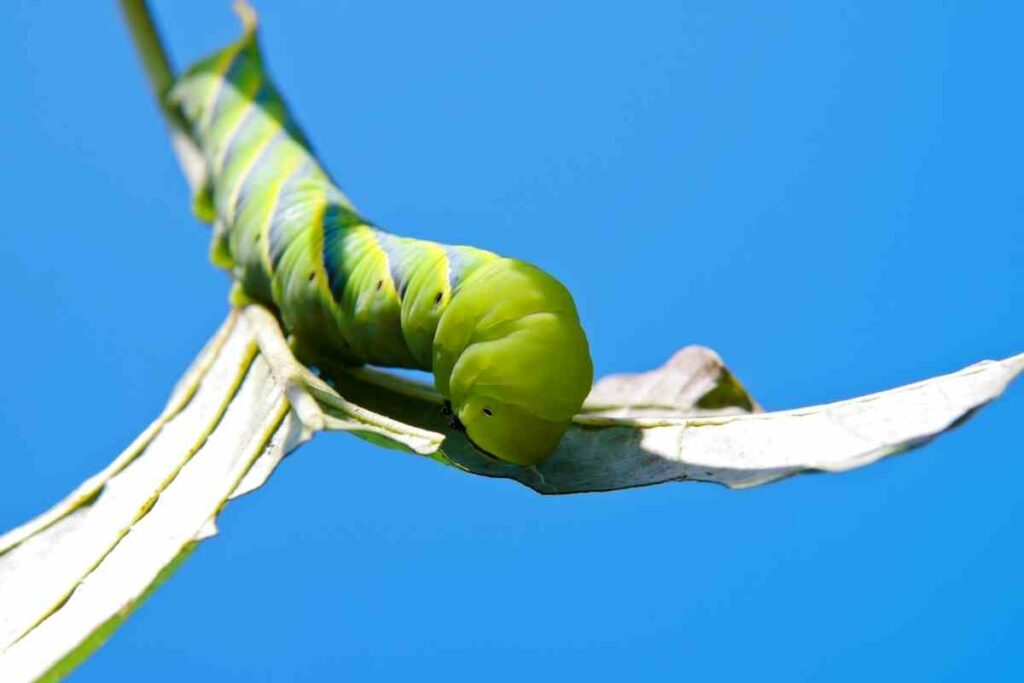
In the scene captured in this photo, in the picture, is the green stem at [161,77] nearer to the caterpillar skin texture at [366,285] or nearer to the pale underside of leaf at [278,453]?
the caterpillar skin texture at [366,285]

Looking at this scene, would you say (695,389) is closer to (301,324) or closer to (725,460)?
(725,460)

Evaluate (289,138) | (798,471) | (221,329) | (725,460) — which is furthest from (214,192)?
(798,471)

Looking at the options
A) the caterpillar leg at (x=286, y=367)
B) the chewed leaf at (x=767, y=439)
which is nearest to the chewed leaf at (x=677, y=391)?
the chewed leaf at (x=767, y=439)

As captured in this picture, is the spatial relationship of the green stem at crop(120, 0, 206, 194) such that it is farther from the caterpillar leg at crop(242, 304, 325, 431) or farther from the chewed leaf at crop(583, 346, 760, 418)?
the chewed leaf at crop(583, 346, 760, 418)

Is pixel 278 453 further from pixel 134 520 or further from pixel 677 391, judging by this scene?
pixel 677 391

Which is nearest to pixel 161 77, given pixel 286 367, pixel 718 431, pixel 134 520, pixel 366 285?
pixel 366 285

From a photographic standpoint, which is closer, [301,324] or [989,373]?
[989,373]

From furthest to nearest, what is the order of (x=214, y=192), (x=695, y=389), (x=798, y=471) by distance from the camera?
1. (x=214, y=192)
2. (x=695, y=389)
3. (x=798, y=471)
